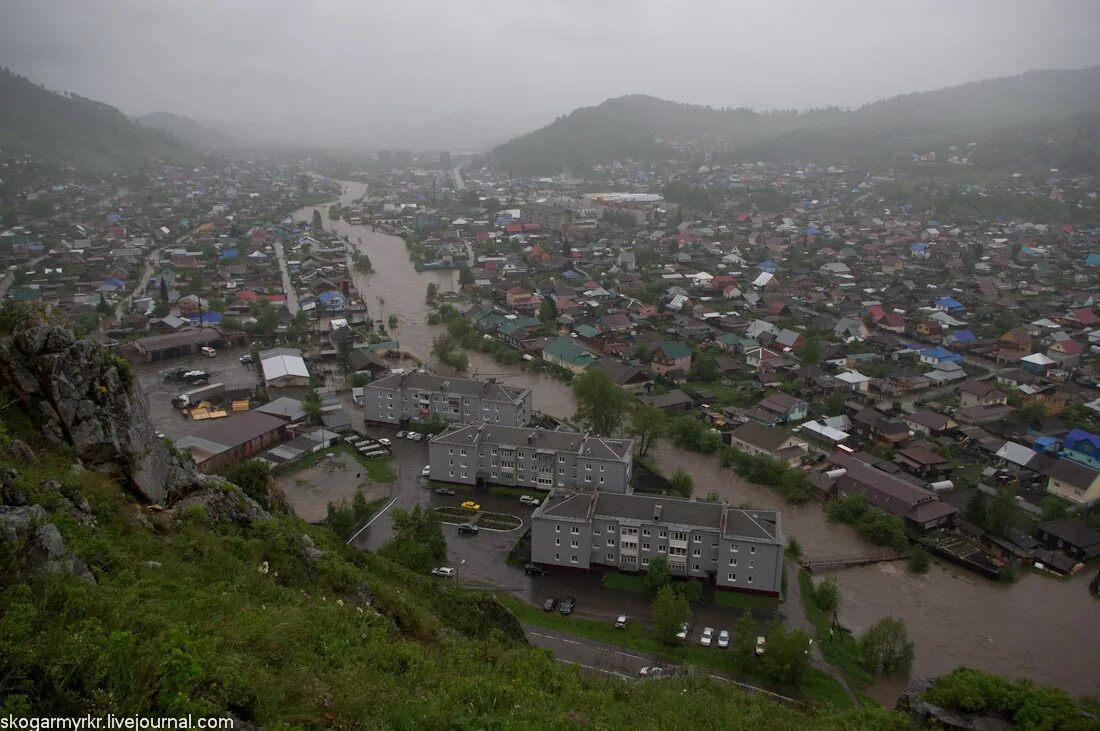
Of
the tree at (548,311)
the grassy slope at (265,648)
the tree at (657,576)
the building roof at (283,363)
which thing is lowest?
the tree at (657,576)

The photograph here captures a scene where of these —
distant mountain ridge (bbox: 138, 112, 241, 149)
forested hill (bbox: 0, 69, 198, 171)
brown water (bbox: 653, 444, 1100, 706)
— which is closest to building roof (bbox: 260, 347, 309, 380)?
brown water (bbox: 653, 444, 1100, 706)

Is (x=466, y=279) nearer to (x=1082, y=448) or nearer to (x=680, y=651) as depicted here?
(x=1082, y=448)

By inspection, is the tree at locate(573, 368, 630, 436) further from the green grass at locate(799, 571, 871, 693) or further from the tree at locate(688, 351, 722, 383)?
the green grass at locate(799, 571, 871, 693)

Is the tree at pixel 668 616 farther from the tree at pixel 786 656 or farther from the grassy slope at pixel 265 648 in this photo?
the grassy slope at pixel 265 648

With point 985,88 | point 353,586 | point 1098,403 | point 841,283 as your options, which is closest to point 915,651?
point 353,586

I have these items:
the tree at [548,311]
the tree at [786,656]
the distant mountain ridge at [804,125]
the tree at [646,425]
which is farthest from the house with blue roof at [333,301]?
the distant mountain ridge at [804,125]

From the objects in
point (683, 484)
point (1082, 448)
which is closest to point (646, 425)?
point (683, 484)
